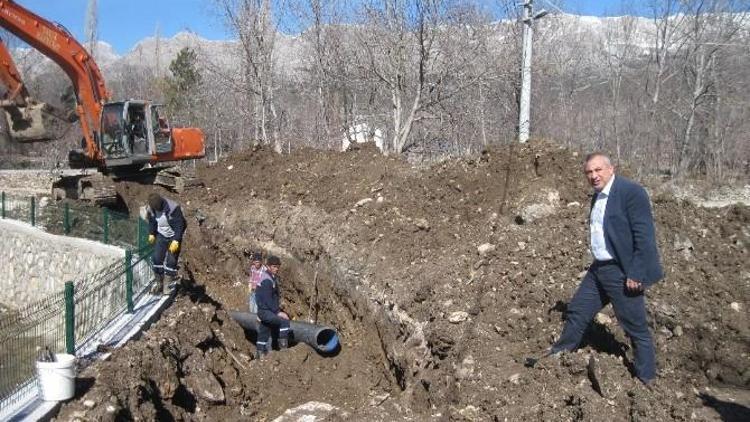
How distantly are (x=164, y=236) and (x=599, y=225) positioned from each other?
6.12m

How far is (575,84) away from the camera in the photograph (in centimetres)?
2605

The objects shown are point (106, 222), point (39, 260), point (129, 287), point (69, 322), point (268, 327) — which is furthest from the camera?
point (39, 260)

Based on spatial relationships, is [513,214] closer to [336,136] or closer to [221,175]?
[221,175]

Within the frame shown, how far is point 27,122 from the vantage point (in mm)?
13383

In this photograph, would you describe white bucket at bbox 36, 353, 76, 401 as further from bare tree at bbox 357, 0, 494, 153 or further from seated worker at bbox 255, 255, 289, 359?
bare tree at bbox 357, 0, 494, 153

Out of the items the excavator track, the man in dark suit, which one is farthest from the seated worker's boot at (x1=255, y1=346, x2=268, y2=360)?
the excavator track

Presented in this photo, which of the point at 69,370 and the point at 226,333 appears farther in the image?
the point at 226,333

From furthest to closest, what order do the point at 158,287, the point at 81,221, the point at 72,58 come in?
1. the point at 72,58
2. the point at 81,221
3. the point at 158,287

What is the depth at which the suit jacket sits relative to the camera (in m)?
4.50

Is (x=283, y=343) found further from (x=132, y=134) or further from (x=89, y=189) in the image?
(x=132, y=134)

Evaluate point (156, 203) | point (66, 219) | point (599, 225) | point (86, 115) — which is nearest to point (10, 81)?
point (86, 115)

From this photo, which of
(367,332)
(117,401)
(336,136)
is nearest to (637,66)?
(336,136)

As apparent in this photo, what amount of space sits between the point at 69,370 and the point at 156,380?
1309 mm

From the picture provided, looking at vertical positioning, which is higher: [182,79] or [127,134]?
[182,79]
